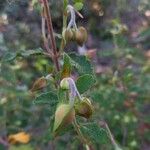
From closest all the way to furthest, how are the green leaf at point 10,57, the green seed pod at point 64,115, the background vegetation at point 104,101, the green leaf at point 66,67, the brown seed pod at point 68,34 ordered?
the green seed pod at point 64,115 → the green leaf at point 66,67 → the brown seed pod at point 68,34 → the green leaf at point 10,57 → the background vegetation at point 104,101

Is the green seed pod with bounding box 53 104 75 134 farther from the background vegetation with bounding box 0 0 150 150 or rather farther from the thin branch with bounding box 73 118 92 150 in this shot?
the background vegetation with bounding box 0 0 150 150

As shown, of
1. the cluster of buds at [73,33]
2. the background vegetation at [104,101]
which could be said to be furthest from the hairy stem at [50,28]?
the background vegetation at [104,101]

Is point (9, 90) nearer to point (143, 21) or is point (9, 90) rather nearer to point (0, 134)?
point (0, 134)

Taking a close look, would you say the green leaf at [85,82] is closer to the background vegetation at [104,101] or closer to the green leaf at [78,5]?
the green leaf at [78,5]

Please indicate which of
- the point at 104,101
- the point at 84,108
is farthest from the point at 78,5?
the point at 104,101

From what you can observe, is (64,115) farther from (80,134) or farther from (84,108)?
(80,134)

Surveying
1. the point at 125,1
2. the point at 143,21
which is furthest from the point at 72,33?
the point at 143,21
